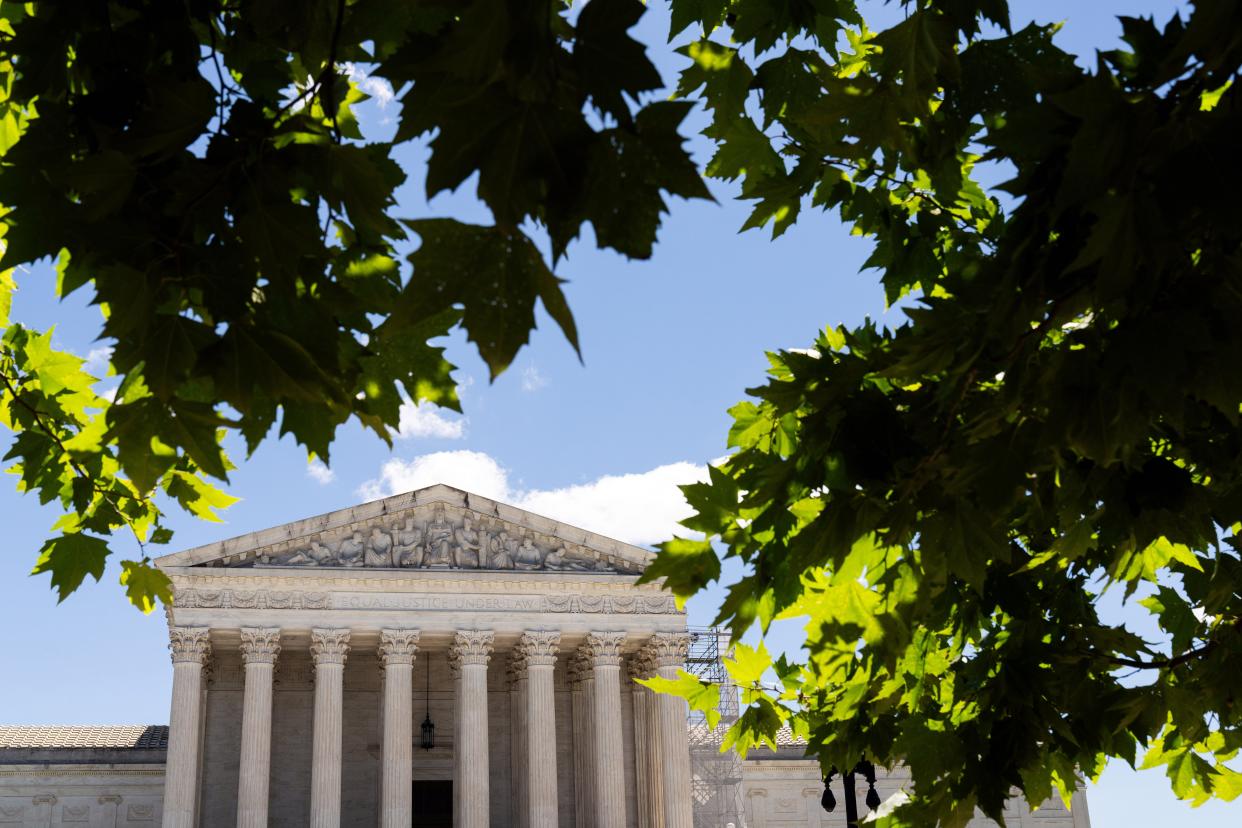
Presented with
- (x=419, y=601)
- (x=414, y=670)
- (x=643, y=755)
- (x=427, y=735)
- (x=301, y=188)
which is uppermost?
(x=419, y=601)

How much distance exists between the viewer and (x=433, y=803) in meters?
35.9

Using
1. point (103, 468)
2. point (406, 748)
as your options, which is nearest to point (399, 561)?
point (406, 748)

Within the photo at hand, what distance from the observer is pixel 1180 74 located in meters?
2.09

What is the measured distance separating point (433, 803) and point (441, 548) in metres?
7.38

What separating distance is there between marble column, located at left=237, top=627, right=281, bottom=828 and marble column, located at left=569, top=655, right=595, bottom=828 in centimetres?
848

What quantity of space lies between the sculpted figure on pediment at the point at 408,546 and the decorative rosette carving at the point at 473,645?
2.30 metres

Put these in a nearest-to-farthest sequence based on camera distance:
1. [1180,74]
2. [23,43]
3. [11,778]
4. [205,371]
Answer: [1180,74]
[205,371]
[23,43]
[11,778]

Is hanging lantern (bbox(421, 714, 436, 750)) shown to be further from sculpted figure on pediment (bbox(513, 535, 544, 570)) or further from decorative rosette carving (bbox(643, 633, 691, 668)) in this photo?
decorative rosette carving (bbox(643, 633, 691, 668))

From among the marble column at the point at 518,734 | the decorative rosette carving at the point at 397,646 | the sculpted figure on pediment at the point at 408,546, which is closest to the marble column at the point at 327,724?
the decorative rosette carving at the point at 397,646

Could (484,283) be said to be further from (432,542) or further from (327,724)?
(432,542)

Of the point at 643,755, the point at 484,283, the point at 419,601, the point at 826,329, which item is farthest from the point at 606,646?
the point at 484,283

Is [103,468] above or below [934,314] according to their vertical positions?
above

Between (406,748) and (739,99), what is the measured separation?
3027 cm

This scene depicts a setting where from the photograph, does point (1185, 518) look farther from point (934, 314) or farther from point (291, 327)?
point (291, 327)
